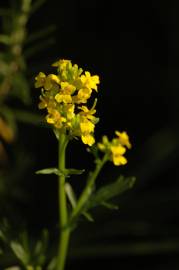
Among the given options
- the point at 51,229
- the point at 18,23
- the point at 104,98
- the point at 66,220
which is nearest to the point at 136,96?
the point at 104,98

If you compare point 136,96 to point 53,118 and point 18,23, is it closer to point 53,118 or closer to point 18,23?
point 18,23

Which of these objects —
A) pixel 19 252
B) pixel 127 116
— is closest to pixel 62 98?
pixel 19 252

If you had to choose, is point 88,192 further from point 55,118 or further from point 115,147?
point 55,118

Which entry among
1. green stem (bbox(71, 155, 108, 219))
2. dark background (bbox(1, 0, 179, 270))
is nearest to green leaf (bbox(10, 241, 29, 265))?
green stem (bbox(71, 155, 108, 219))

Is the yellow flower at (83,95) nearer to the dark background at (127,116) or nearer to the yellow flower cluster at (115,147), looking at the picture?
the yellow flower cluster at (115,147)

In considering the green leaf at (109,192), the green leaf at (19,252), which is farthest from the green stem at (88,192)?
the green leaf at (19,252)

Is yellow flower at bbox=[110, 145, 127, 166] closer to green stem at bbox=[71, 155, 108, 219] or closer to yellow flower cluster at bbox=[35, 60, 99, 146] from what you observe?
green stem at bbox=[71, 155, 108, 219]
